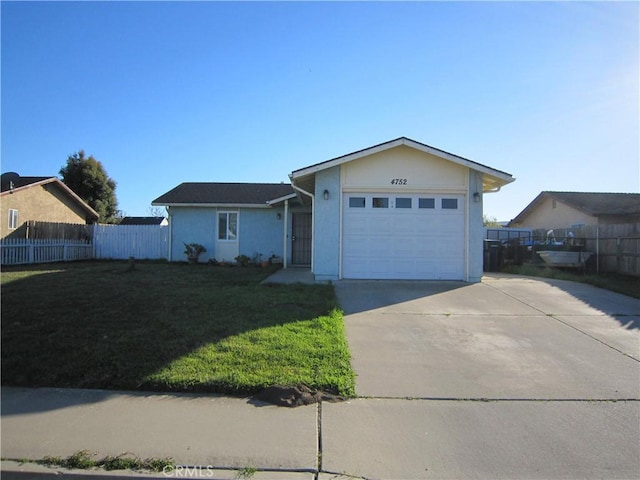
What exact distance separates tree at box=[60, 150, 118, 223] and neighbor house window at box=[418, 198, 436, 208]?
2829 centimetres

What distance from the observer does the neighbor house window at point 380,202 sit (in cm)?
1170

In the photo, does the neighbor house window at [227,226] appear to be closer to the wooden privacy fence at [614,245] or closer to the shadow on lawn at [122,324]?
the shadow on lawn at [122,324]

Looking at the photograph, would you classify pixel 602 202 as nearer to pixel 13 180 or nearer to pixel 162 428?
pixel 162 428

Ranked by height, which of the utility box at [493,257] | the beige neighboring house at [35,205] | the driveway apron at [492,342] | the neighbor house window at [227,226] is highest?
the beige neighboring house at [35,205]

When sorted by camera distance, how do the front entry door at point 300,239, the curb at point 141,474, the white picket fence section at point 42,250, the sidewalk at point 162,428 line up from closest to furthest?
the curb at point 141,474 < the sidewalk at point 162,428 < the white picket fence section at point 42,250 < the front entry door at point 300,239

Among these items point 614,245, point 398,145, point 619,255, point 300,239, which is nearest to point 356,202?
point 398,145

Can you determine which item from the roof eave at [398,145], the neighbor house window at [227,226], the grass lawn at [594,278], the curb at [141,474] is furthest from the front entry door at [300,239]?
the curb at [141,474]

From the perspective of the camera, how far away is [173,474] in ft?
10.0

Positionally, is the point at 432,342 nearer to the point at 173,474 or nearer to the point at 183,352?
the point at 183,352

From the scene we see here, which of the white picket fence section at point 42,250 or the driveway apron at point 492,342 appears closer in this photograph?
the driveway apron at point 492,342

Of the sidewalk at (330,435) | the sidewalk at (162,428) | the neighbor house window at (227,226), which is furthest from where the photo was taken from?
the neighbor house window at (227,226)

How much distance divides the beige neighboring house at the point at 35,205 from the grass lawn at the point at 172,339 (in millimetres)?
12681

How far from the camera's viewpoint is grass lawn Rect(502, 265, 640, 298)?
1110cm

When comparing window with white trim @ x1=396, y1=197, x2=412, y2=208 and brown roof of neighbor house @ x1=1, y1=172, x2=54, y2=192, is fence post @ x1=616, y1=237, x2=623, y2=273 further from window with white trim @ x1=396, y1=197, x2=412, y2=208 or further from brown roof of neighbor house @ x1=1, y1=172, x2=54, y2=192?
brown roof of neighbor house @ x1=1, y1=172, x2=54, y2=192
